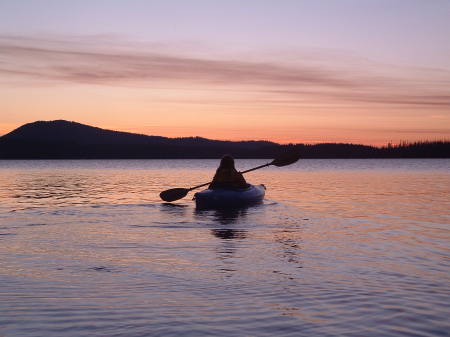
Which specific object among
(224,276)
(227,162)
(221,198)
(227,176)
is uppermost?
(227,162)

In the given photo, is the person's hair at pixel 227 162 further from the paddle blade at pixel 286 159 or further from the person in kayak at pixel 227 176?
the paddle blade at pixel 286 159

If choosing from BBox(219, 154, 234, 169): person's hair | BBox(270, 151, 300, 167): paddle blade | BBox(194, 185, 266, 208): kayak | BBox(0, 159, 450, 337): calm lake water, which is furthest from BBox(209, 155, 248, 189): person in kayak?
BBox(270, 151, 300, 167): paddle blade

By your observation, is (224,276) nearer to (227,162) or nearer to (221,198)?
(221,198)

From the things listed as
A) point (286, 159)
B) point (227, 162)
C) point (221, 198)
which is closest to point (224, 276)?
point (221, 198)

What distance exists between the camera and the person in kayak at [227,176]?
2073 centimetres

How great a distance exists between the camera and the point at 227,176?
20.9 m

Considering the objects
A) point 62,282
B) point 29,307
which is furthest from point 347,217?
point 29,307

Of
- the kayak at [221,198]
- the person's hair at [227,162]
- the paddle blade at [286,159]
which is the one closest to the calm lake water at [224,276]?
the kayak at [221,198]

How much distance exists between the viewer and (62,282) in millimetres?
8297

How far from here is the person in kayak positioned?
20731 millimetres

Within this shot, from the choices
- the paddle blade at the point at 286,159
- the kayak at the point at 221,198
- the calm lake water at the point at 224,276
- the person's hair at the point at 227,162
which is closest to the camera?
the calm lake water at the point at 224,276

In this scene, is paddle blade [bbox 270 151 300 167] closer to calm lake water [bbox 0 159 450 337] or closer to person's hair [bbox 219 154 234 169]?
person's hair [bbox 219 154 234 169]

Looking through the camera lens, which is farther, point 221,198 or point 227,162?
point 227,162

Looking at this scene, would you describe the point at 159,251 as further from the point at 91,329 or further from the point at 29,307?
the point at 91,329
